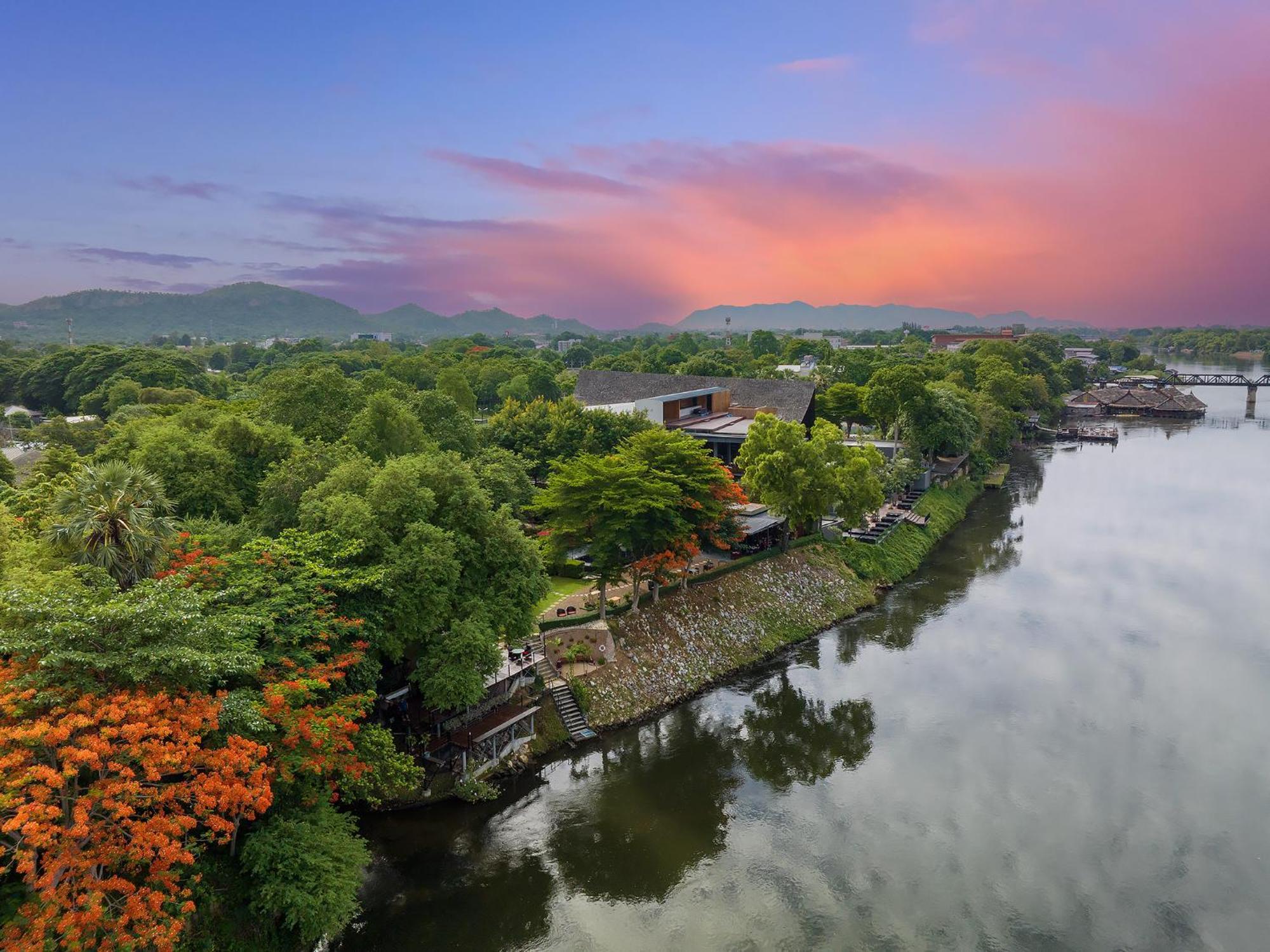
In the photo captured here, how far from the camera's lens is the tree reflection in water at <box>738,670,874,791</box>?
28578 mm

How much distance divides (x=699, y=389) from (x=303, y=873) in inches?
2043

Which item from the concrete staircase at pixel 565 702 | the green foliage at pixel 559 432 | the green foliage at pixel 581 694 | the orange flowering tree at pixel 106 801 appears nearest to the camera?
the orange flowering tree at pixel 106 801

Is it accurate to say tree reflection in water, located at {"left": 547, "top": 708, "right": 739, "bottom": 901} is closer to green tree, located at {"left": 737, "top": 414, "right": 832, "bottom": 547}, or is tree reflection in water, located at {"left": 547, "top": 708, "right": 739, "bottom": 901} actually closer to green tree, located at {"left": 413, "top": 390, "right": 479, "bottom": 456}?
green tree, located at {"left": 737, "top": 414, "right": 832, "bottom": 547}

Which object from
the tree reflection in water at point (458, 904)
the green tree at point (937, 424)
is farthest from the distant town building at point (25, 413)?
the green tree at point (937, 424)

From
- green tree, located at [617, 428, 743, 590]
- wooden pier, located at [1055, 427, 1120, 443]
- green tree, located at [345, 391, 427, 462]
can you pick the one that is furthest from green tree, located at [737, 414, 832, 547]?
wooden pier, located at [1055, 427, 1120, 443]

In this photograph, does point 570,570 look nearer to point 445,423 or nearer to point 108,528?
point 445,423

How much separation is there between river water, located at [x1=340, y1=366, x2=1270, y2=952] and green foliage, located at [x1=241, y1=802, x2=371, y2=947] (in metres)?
2.56

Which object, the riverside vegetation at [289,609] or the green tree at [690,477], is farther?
the green tree at [690,477]

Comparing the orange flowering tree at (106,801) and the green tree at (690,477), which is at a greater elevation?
the green tree at (690,477)

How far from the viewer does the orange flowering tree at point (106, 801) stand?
13883mm

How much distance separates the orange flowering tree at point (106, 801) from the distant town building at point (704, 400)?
4356cm

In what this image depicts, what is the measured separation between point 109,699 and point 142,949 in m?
5.34

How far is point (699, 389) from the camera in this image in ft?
212

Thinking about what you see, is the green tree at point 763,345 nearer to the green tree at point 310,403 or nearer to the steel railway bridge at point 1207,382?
the steel railway bridge at point 1207,382
